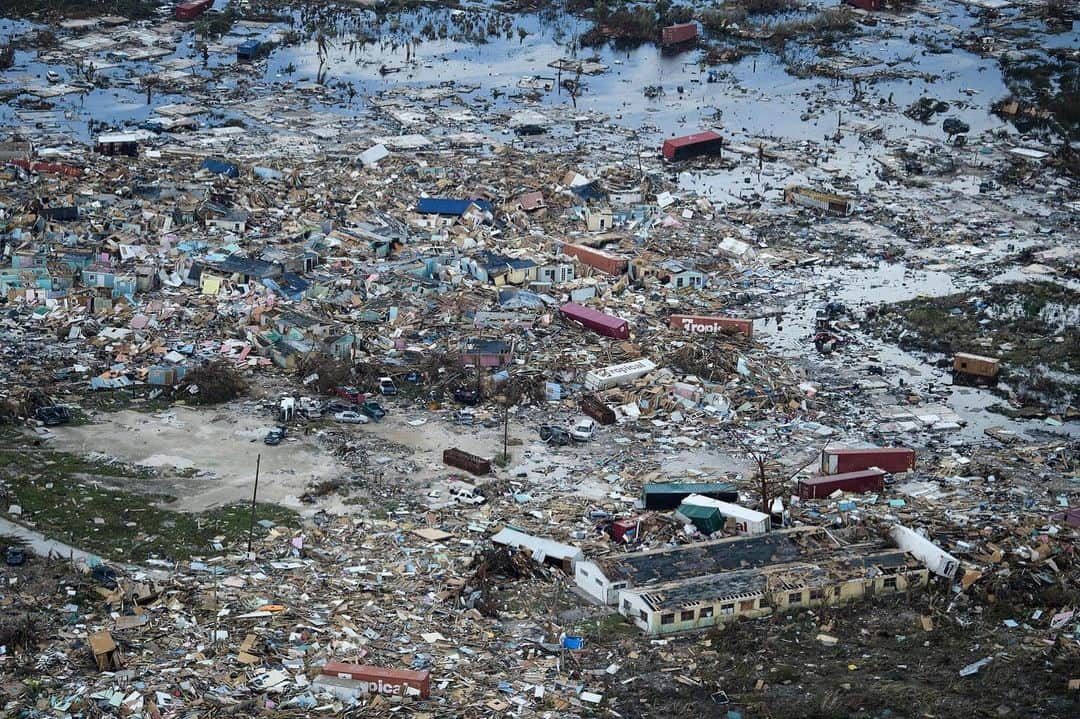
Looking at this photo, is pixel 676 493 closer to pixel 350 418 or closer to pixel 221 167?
pixel 350 418

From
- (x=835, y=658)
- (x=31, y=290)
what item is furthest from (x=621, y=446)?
(x=31, y=290)

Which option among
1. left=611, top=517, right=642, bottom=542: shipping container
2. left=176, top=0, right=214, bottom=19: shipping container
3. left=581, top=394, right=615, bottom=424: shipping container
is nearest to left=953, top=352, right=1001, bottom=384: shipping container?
left=581, top=394, right=615, bottom=424: shipping container

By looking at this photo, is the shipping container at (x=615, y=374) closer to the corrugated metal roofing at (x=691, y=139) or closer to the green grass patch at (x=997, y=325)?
the green grass patch at (x=997, y=325)

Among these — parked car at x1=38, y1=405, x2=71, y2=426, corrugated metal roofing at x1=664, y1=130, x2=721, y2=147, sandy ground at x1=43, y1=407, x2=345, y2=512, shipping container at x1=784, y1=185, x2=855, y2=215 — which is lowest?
sandy ground at x1=43, y1=407, x2=345, y2=512

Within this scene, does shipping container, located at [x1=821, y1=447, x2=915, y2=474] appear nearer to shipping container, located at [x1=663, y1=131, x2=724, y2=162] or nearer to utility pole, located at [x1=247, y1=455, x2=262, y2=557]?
utility pole, located at [x1=247, y1=455, x2=262, y2=557]

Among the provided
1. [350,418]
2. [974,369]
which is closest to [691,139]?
[974,369]

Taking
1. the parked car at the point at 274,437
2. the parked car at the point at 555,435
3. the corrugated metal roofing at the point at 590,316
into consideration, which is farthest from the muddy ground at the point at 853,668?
Answer: the corrugated metal roofing at the point at 590,316

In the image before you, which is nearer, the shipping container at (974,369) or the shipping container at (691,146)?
the shipping container at (974,369)
